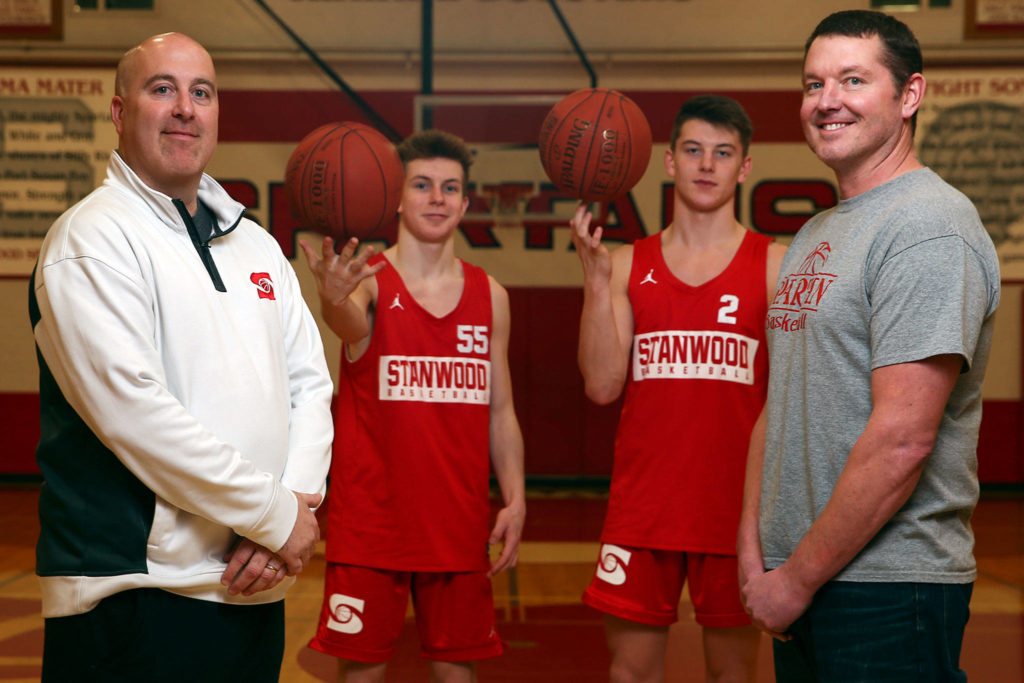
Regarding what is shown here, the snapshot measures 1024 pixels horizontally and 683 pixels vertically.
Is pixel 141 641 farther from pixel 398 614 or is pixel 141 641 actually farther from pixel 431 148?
pixel 431 148

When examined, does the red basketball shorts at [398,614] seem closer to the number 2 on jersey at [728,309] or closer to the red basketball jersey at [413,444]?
the red basketball jersey at [413,444]

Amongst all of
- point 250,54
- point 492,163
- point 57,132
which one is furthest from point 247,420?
point 57,132

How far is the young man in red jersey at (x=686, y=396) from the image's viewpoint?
8.37 feet

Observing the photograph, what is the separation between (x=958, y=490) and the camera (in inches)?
64.1

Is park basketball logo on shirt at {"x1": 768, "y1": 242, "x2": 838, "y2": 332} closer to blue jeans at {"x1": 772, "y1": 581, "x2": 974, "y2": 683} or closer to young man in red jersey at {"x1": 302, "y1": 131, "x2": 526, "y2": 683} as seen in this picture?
blue jeans at {"x1": 772, "y1": 581, "x2": 974, "y2": 683}

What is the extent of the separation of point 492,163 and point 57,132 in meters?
3.45

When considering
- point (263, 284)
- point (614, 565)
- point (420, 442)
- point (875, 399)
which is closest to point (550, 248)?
point (420, 442)

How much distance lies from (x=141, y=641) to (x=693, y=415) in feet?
5.01

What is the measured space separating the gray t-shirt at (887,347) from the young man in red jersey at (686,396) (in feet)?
2.58

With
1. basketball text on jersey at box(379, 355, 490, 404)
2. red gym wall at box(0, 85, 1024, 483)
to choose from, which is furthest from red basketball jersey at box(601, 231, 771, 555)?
red gym wall at box(0, 85, 1024, 483)

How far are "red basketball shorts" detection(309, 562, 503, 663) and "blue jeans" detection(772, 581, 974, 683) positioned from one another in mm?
1188

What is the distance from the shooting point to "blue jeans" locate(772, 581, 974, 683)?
1.55 metres

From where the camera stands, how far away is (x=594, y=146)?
2818 mm

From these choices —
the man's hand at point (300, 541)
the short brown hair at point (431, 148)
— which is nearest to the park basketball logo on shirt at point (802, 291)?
the man's hand at point (300, 541)
